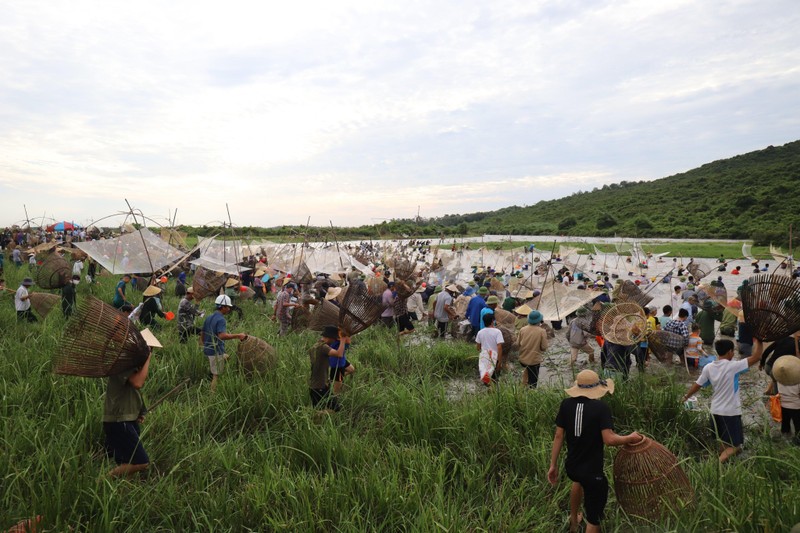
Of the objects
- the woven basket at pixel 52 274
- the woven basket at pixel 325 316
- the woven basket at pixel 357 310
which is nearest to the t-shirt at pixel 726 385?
the woven basket at pixel 357 310

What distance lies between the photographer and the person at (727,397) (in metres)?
4.90

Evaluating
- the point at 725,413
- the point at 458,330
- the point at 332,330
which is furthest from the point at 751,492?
the point at 458,330

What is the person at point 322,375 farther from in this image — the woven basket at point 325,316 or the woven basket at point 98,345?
the woven basket at point 98,345

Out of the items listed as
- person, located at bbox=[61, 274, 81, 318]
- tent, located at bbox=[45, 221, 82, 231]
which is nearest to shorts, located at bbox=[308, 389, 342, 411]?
person, located at bbox=[61, 274, 81, 318]

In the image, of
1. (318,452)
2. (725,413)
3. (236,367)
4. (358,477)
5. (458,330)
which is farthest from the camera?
(458,330)

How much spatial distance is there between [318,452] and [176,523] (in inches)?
51.1

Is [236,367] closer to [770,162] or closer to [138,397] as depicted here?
[138,397]

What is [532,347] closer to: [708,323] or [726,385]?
[726,385]

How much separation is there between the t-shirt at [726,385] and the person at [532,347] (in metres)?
2.21

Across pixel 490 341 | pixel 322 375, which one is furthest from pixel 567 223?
pixel 322 375

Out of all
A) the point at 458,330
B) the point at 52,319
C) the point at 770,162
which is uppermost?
the point at 770,162

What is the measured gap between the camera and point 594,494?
358 cm

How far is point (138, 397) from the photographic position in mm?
4102

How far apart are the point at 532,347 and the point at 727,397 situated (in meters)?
2.51
